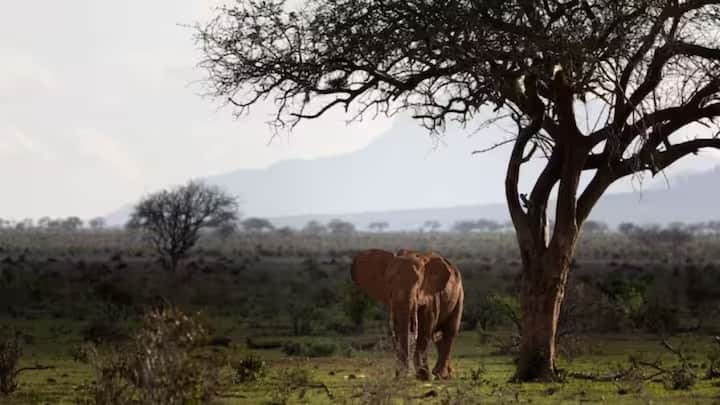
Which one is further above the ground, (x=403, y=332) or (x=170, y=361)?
(x=170, y=361)

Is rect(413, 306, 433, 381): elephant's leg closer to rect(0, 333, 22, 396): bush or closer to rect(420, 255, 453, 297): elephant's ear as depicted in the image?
rect(420, 255, 453, 297): elephant's ear

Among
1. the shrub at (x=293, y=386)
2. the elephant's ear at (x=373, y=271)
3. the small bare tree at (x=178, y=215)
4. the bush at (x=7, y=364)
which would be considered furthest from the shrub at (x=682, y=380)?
the small bare tree at (x=178, y=215)

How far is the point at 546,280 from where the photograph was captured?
1838 cm

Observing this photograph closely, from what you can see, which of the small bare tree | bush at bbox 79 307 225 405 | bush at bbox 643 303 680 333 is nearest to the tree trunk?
bush at bbox 79 307 225 405

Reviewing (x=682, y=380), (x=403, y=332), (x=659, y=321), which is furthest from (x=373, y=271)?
(x=659, y=321)

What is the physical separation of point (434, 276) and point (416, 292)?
85 cm

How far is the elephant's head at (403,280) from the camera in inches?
728

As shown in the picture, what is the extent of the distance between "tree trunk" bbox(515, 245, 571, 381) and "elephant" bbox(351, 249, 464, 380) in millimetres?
1530

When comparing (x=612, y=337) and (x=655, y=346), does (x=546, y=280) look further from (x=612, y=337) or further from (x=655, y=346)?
(x=612, y=337)

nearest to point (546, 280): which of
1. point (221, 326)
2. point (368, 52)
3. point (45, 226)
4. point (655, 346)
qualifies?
point (368, 52)

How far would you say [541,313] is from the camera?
18438 mm

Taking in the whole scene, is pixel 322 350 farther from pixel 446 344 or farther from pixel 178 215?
pixel 178 215

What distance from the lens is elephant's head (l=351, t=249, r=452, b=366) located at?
60.6 feet

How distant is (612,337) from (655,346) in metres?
2.42
